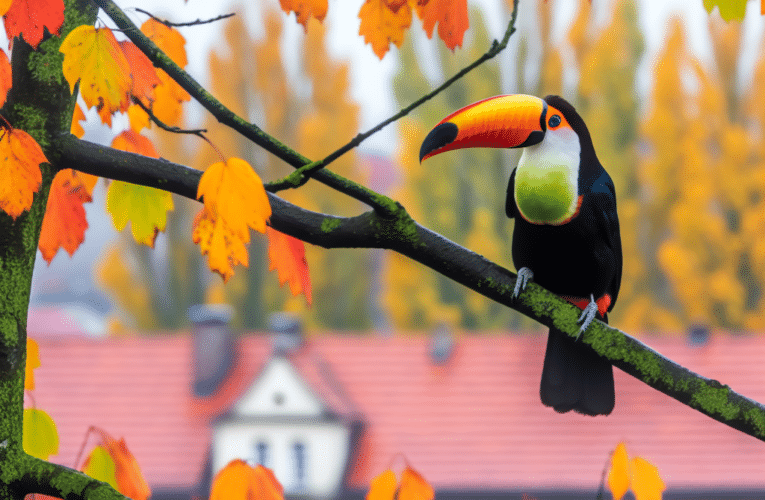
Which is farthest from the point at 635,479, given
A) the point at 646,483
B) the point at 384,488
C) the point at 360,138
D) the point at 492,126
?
the point at 360,138

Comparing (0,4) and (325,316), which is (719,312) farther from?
(0,4)

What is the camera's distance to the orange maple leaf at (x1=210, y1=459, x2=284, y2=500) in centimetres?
135

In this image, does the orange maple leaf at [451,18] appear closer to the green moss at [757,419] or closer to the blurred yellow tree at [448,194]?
the green moss at [757,419]

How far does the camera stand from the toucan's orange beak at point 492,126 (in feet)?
4.50

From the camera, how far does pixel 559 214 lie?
159 cm

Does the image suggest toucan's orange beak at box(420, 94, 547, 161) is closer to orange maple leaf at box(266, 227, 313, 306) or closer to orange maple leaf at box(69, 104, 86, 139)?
orange maple leaf at box(266, 227, 313, 306)

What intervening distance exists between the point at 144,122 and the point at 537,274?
0.84 metres

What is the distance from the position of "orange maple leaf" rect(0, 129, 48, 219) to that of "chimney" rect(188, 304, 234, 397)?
36.6 feet

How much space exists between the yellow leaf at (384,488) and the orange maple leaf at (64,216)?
2.16 ft

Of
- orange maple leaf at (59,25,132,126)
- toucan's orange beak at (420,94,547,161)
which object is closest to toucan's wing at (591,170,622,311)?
toucan's orange beak at (420,94,547,161)

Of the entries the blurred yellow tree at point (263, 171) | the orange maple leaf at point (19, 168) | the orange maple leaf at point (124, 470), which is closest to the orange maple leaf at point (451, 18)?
the orange maple leaf at point (19, 168)

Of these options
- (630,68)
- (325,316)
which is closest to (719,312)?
(630,68)

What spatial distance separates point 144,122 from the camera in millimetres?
1554

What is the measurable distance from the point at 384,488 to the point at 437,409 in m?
10.4
